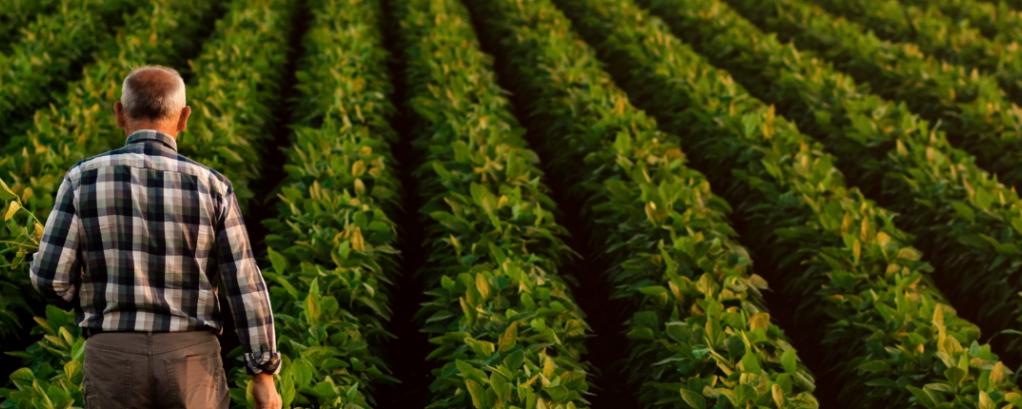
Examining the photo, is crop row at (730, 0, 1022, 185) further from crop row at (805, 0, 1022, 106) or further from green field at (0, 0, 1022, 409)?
crop row at (805, 0, 1022, 106)

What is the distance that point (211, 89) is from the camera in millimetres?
9391

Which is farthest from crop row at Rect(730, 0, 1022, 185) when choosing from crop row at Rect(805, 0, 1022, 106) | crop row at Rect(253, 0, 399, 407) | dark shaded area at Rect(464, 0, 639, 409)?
crop row at Rect(253, 0, 399, 407)

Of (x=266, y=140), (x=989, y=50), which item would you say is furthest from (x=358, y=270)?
(x=989, y=50)

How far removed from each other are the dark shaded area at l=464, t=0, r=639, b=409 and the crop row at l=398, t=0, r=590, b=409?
0.34 meters

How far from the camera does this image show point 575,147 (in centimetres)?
899

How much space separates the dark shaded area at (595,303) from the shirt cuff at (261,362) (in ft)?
7.50

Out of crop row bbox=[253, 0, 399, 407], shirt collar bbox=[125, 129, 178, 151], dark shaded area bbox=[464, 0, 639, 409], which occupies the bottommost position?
dark shaded area bbox=[464, 0, 639, 409]

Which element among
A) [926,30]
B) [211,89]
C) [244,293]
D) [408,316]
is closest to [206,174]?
[244,293]

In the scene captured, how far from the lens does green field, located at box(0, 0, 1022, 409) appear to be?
5125 millimetres

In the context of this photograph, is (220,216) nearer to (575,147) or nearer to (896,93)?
(575,147)

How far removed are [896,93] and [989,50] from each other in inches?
100

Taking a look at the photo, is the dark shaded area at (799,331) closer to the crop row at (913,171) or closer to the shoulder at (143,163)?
the crop row at (913,171)

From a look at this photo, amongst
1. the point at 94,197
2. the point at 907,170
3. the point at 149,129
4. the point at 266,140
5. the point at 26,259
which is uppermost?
the point at 149,129

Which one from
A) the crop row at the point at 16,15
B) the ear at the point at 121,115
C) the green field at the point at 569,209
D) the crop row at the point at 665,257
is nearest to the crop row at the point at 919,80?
the green field at the point at 569,209
